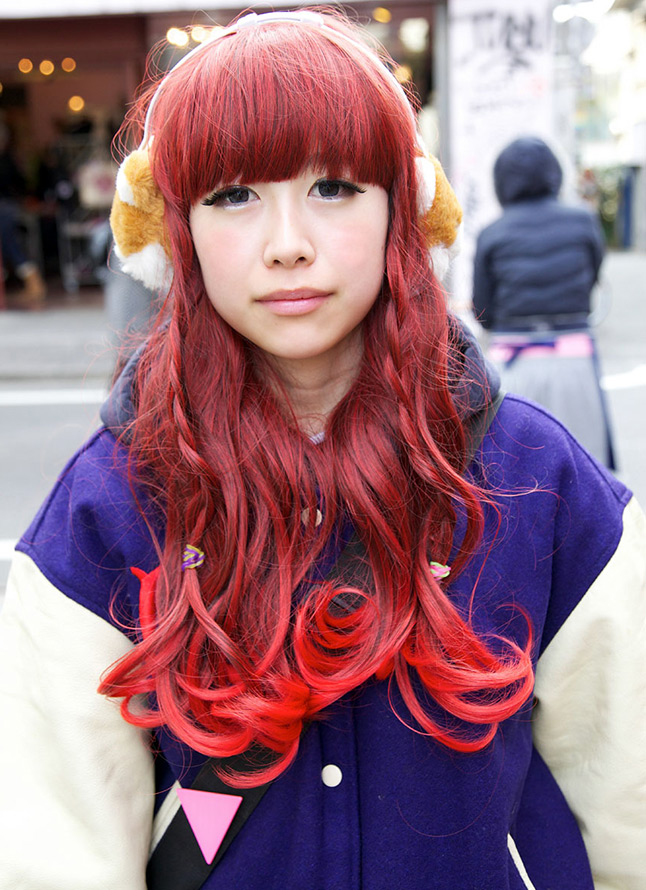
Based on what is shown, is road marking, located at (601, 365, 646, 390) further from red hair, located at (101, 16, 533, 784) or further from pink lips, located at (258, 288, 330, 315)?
pink lips, located at (258, 288, 330, 315)

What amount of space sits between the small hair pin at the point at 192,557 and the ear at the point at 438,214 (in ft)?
1.83

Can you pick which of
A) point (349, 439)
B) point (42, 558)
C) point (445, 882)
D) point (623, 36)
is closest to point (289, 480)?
point (349, 439)

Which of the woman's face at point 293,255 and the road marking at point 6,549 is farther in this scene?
the road marking at point 6,549

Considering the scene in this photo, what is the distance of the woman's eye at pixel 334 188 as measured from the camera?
114 centimetres

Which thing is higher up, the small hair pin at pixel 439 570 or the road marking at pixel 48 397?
the small hair pin at pixel 439 570

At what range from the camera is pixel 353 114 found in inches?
43.5

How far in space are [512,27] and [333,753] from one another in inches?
323

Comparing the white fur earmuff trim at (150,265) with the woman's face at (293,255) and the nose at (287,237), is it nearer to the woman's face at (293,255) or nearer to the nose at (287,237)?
the woman's face at (293,255)

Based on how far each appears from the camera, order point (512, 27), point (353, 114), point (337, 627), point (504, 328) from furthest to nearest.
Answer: point (512, 27)
point (504, 328)
point (337, 627)
point (353, 114)

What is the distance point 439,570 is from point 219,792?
0.44 metres

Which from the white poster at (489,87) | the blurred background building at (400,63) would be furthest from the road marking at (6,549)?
the white poster at (489,87)

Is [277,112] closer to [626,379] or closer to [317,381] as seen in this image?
[317,381]

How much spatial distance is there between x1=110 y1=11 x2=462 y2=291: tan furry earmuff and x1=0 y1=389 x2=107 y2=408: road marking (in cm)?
589

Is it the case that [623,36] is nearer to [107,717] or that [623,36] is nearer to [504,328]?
[504,328]
